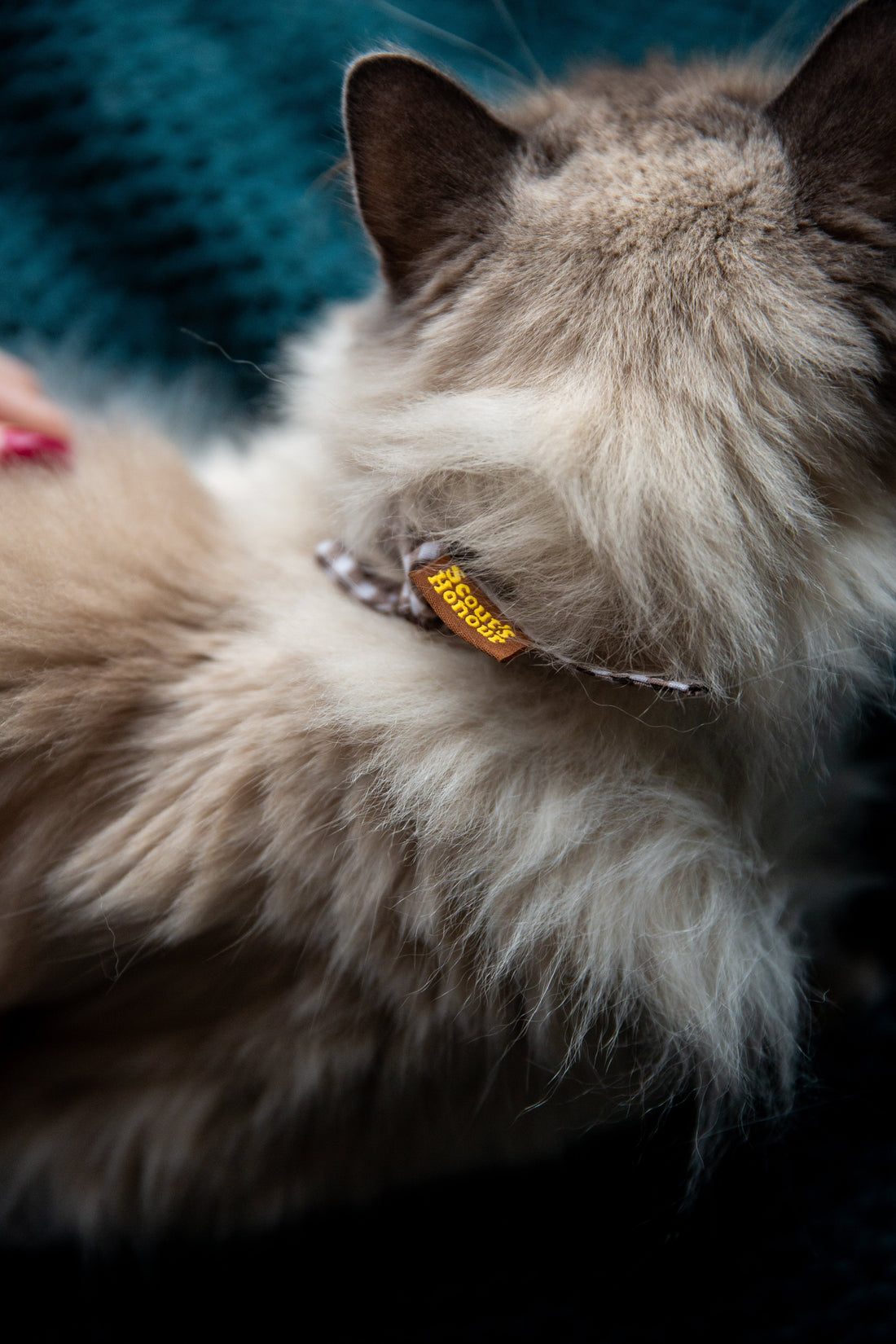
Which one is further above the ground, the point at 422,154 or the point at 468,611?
the point at 422,154

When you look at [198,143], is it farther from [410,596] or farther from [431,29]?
[410,596]

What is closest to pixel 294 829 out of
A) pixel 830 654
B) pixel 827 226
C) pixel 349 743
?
pixel 349 743

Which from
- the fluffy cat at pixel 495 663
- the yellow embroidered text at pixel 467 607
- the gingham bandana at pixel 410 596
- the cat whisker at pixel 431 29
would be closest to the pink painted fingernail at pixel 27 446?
the fluffy cat at pixel 495 663

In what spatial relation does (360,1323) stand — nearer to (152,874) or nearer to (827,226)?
(152,874)

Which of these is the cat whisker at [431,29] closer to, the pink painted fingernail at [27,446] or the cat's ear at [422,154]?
the cat's ear at [422,154]

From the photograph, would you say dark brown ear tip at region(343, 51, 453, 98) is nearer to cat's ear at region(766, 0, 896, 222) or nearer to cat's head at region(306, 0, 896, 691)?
cat's head at region(306, 0, 896, 691)

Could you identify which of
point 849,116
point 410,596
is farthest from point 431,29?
point 410,596
